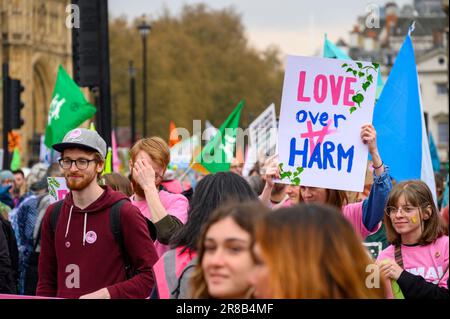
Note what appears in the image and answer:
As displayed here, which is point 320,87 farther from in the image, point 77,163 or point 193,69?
point 193,69

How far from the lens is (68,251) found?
6559 millimetres

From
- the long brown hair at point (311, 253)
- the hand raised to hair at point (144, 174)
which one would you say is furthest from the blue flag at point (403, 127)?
the long brown hair at point (311, 253)

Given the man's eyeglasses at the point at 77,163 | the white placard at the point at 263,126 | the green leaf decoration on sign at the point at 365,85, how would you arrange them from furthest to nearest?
the white placard at the point at 263,126 → the green leaf decoration on sign at the point at 365,85 → the man's eyeglasses at the point at 77,163

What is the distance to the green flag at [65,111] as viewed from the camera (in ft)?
48.7

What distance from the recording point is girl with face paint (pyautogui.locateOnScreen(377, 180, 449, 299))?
675cm

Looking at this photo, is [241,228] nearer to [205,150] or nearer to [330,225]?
[330,225]

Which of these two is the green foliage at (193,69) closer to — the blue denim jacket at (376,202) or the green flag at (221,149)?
the green flag at (221,149)

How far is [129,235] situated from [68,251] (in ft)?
1.05

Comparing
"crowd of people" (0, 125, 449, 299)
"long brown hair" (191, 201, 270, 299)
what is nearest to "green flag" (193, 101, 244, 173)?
"crowd of people" (0, 125, 449, 299)

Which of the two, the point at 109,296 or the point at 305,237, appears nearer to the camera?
the point at 305,237

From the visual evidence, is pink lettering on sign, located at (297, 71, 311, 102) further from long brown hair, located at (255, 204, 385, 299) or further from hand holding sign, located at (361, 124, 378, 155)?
long brown hair, located at (255, 204, 385, 299)

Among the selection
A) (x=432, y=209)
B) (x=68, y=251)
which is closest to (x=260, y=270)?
(x=68, y=251)

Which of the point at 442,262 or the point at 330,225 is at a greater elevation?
the point at 330,225
